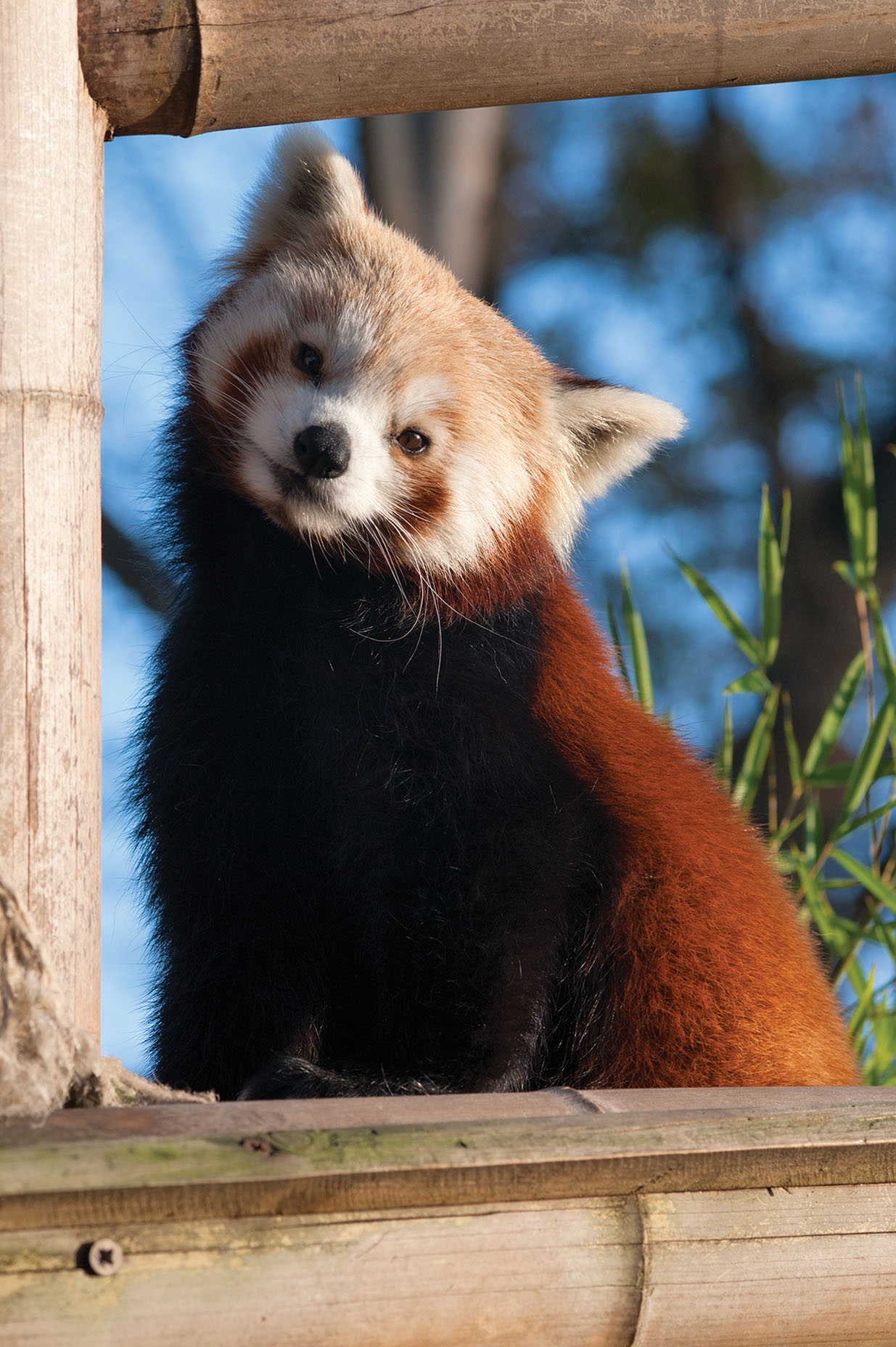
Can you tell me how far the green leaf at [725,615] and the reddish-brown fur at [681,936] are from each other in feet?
3.31

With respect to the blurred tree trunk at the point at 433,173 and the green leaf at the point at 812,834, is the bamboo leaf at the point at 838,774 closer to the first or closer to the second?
the green leaf at the point at 812,834

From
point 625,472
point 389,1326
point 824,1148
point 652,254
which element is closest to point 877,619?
point 625,472

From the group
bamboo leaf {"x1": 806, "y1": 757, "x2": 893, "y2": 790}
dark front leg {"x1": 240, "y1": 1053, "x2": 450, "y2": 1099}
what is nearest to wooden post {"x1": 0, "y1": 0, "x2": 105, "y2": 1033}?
dark front leg {"x1": 240, "y1": 1053, "x2": 450, "y2": 1099}

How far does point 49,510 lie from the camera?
1380mm

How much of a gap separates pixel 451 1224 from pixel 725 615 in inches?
82.8

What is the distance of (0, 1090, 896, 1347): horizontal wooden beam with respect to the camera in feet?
3.11

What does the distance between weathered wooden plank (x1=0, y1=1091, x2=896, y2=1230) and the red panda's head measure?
3.30 feet

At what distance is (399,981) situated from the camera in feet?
5.44

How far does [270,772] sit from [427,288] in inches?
33.4

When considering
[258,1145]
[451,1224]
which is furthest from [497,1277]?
[258,1145]

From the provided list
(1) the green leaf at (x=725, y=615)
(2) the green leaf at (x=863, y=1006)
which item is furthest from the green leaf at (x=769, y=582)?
(2) the green leaf at (x=863, y=1006)

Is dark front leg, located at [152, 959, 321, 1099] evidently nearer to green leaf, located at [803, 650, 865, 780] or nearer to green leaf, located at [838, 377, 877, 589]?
green leaf, located at [803, 650, 865, 780]

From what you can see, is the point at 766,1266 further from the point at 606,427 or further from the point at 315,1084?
the point at 606,427

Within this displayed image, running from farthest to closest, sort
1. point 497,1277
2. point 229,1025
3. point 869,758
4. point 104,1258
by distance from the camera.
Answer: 1. point 869,758
2. point 229,1025
3. point 497,1277
4. point 104,1258
